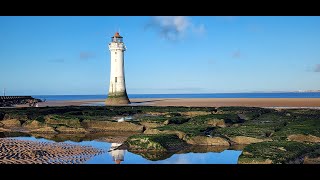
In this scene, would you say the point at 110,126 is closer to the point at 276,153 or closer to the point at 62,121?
the point at 62,121

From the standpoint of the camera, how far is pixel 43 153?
14547 mm

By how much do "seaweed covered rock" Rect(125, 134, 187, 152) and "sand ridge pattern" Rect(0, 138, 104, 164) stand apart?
4.64ft

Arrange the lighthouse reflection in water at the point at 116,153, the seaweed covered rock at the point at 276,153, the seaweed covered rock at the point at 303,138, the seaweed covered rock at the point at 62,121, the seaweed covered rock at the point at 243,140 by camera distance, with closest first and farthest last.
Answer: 1. the seaweed covered rock at the point at 276,153
2. the lighthouse reflection in water at the point at 116,153
3. the seaweed covered rock at the point at 303,138
4. the seaweed covered rock at the point at 243,140
5. the seaweed covered rock at the point at 62,121

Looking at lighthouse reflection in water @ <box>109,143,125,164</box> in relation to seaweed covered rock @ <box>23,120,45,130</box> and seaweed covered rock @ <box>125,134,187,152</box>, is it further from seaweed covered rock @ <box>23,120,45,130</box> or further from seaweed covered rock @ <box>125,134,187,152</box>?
seaweed covered rock @ <box>23,120,45,130</box>

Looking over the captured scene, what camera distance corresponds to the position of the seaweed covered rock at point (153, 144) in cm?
1528

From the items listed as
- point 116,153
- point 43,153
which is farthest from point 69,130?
point 116,153

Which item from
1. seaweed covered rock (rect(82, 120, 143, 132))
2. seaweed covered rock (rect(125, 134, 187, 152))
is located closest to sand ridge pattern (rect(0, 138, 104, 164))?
seaweed covered rock (rect(125, 134, 187, 152))

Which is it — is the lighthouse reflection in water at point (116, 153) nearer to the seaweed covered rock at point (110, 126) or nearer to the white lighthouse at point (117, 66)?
the seaweed covered rock at point (110, 126)

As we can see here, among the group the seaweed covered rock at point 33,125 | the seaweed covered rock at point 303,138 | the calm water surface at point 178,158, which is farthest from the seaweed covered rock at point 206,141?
the seaweed covered rock at point 33,125

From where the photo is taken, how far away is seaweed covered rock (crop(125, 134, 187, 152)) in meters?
15.3

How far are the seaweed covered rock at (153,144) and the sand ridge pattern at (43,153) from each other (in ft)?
4.64
